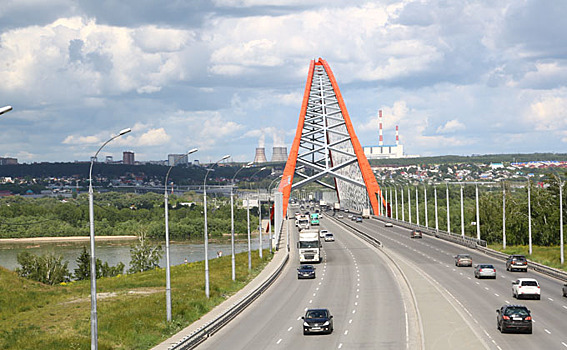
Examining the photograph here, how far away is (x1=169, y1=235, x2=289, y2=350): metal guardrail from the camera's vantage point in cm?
3107

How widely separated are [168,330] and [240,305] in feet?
28.2

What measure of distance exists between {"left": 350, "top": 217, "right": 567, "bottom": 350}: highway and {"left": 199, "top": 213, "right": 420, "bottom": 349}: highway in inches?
118

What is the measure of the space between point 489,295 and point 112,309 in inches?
888

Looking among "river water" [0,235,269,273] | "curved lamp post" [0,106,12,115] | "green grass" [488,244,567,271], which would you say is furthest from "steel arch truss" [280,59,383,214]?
"curved lamp post" [0,106,12,115]

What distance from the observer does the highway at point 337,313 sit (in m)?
32.2

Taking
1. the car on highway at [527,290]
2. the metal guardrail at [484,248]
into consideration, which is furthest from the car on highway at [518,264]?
the car on highway at [527,290]

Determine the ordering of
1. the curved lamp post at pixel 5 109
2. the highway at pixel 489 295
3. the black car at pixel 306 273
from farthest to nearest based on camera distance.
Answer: the black car at pixel 306 273
the highway at pixel 489 295
the curved lamp post at pixel 5 109

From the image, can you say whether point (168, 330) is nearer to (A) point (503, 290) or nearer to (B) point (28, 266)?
(A) point (503, 290)

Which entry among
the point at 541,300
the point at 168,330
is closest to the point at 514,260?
the point at 541,300

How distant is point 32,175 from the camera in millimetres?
126125

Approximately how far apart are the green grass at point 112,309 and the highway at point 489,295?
14.1 m

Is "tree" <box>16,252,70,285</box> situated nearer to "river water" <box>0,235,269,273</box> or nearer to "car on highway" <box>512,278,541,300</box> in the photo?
"river water" <box>0,235,269,273</box>

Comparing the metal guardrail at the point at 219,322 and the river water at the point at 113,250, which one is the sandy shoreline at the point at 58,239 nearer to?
the river water at the point at 113,250

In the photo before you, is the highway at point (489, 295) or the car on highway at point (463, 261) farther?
the car on highway at point (463, 261)
